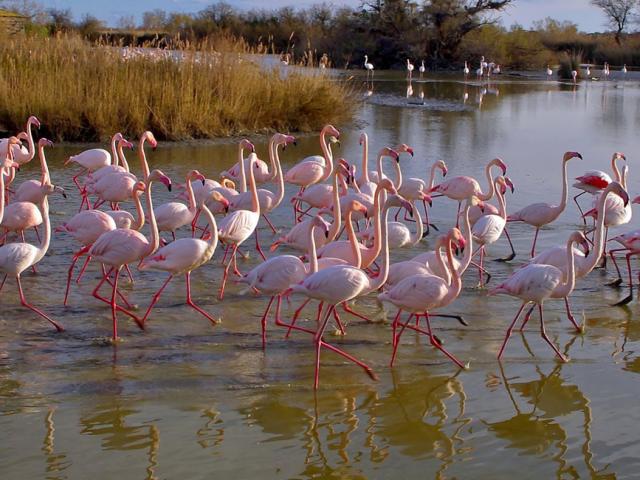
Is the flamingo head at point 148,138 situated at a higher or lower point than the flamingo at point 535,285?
higher

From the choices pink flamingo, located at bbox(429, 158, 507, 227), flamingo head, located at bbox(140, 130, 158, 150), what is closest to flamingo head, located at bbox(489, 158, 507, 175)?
pink flamingo, located at bbox(429, 158, 507, 227)

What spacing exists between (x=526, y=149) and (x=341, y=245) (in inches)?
371

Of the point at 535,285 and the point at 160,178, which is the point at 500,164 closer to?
the point at 535,285

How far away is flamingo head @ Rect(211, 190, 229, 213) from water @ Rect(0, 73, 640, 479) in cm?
59

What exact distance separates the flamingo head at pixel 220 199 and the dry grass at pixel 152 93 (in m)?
7.24

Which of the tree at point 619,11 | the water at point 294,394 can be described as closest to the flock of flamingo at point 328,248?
the water at point 294,394

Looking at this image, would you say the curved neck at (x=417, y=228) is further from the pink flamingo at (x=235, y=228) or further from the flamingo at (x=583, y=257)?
the pink flamingo at (x=235, y=228)

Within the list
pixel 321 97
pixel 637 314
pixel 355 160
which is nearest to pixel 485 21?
pixel 321 97

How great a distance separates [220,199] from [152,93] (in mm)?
7988

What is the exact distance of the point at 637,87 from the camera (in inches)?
1262

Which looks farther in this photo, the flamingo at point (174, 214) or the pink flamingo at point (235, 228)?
the flamingo at point (174, 214)

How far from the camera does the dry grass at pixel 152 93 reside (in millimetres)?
13977

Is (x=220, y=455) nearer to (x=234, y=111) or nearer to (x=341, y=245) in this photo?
(x=341, y=245)

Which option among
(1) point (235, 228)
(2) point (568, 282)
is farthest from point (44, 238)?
(2) point (568, 282)
